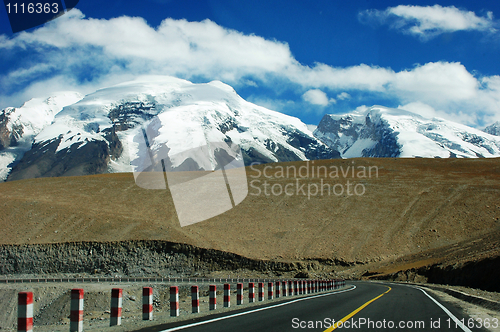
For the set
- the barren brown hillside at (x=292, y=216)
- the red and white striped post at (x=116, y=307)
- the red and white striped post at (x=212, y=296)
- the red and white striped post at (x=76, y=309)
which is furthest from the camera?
the barren brown hillside at (x=292, y=216)

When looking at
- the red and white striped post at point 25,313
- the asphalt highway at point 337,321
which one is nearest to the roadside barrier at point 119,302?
the red and white striped post at point 25,313

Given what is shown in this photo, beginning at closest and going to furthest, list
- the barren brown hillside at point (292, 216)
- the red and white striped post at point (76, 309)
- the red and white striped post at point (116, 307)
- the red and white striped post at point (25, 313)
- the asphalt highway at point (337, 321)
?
1. the red and white striped post at point (25, 313)
2. the red and white striped post at point (76, 309)
3. the asphalt highway at point (337, 321)
4. the red and white striped post at point (116, 307)
5. the barren brown hillside at point (292, 216)

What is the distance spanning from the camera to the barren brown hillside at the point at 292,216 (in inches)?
1812

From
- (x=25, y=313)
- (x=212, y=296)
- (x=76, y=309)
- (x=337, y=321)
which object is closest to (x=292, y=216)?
(x=212, y=296)

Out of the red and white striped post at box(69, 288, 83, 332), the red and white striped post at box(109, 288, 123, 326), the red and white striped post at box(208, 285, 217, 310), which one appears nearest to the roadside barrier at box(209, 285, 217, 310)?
the red and white striped post at box(208, 285, 217, 310)

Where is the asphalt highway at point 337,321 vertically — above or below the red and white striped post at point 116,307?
below

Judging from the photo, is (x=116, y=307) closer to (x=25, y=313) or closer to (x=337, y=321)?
(x=25, y=313)

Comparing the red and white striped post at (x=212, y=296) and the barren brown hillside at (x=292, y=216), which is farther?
the barren brown hillside at (x=292, y=216)

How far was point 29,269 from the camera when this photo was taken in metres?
42.5

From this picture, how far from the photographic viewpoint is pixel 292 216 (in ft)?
182

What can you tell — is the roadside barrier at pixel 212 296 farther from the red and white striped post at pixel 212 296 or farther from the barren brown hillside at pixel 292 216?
the barren brown hillside at pixel 292 216

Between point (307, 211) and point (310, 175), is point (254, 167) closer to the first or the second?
point (310, 175)

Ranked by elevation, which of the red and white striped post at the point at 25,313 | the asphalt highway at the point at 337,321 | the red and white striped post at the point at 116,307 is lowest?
the asphalt highway at the point at 337,321

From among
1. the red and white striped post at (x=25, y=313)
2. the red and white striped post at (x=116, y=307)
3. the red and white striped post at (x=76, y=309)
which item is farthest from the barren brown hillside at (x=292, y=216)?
the red and white striped post at (x=25, y=313)
